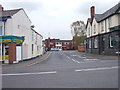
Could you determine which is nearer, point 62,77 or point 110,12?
point 62,77

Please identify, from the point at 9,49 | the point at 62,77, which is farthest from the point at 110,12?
the point at 62,77

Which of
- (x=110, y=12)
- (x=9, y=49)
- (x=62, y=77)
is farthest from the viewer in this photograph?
(x=110, y=12)

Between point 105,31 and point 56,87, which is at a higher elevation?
point 105,31

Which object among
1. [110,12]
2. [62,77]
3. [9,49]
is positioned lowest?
[62,77]

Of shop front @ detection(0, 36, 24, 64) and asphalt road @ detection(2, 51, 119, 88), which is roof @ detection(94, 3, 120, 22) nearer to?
shop front @ detection(0, 36, 24, 64)

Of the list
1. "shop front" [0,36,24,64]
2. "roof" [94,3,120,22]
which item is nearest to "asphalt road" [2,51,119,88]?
"shop front" [0,36,24,64]

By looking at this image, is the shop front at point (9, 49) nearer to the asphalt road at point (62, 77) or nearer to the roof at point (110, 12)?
the asphalt road at point (62, 77)

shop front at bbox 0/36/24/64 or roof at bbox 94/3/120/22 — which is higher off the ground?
roof at bbox 94/3/120/22

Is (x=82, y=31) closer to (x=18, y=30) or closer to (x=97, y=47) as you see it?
(x=97, y=47)

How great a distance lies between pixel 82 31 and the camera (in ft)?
260

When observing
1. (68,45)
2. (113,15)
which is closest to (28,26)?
(113,15)

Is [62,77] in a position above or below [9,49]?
below

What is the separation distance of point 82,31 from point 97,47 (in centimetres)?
3839

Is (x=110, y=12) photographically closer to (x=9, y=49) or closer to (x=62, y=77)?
(x=9, y=49)
